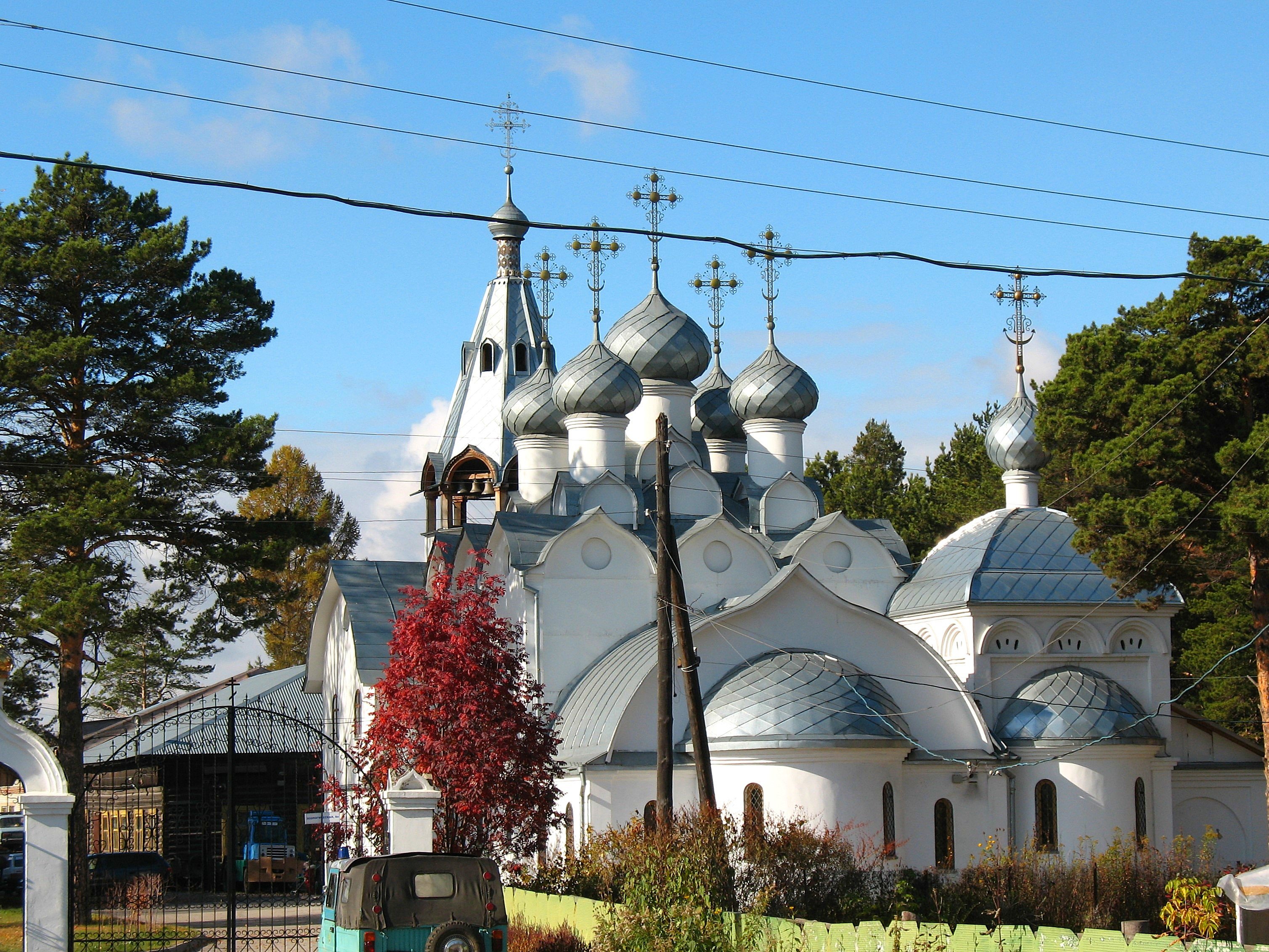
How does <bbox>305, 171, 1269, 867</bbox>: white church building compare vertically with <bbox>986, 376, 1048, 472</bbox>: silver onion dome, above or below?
below

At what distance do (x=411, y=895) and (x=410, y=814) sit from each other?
297 cm

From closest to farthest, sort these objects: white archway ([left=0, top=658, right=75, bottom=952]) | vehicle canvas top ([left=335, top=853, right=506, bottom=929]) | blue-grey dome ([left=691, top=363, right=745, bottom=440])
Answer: vehicle canvas top ([left=335, top=853, right=506, bottom=929])
white archway ([left=0, top=658, right=75, bottom=952])
blue-grey dome ([left=691, top=363, right=745, bottom=440])

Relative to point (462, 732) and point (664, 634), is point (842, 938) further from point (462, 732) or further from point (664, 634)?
point (462, 732)

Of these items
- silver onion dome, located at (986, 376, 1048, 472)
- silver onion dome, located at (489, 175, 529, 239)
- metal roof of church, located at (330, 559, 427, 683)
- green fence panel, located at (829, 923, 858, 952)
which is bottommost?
green fence panel, located at (829, 923, 858, 952)

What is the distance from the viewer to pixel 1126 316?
2272 cm

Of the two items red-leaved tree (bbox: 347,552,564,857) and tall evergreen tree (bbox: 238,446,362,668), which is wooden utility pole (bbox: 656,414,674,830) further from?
tall evergreen tree (bbox: 238,446,362,668)

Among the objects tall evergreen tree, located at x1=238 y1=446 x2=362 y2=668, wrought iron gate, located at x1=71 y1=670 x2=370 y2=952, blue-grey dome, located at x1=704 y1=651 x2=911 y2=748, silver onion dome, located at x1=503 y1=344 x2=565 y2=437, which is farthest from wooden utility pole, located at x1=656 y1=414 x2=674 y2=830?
tall evergreen tree, located at x1=238 y1=446 x2=362 y2=668

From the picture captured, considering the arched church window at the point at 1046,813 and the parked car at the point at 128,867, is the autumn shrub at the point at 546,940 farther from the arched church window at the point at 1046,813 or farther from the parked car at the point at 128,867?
the arched church window at the point at 1046,813

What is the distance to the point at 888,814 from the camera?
21.5 m

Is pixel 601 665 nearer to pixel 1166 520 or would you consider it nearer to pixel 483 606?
pixel 483 606

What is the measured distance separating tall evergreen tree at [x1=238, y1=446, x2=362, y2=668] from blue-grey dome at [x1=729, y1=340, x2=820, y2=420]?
21021 mm

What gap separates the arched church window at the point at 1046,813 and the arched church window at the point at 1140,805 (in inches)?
Result: 47.2

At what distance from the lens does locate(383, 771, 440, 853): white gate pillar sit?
14484mm

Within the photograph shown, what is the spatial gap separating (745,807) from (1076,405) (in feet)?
24.0
